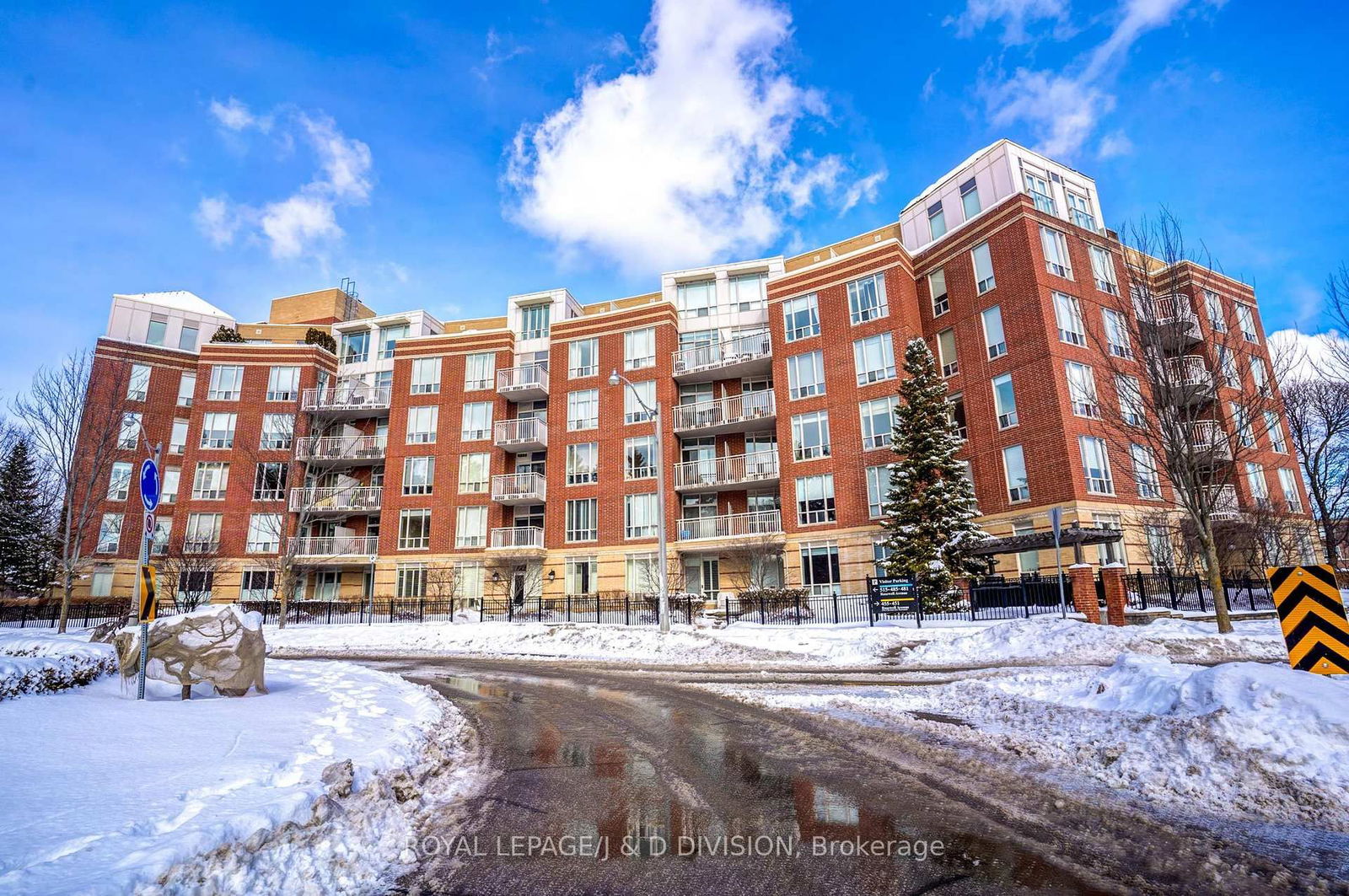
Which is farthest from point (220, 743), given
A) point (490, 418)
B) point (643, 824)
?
point (490, 418)

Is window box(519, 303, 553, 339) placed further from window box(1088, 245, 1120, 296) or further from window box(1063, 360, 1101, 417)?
window box(1088, 245, 1120, 296)

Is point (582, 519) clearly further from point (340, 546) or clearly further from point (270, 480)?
point (270, 480)

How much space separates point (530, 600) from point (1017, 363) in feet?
89.7

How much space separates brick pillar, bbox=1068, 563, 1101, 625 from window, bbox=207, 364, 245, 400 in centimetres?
4876

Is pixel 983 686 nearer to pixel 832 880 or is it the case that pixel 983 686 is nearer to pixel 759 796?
pixel 759 796

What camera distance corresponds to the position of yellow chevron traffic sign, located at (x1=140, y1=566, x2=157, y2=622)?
336 inches

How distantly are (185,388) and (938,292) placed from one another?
4869 centimetres

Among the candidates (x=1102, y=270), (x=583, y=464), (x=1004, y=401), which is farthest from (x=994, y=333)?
(x=583, y=464)

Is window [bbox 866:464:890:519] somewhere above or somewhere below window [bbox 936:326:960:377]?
below

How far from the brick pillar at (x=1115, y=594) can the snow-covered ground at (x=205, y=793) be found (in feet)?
56.4

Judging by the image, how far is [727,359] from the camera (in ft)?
126

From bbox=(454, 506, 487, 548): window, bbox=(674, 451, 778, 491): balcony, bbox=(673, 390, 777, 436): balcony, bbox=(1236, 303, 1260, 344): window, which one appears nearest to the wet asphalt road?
bbox=(674, 451, 778, 491): balcony

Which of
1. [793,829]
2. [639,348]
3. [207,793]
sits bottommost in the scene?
[793,829]

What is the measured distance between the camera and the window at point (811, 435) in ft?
112
